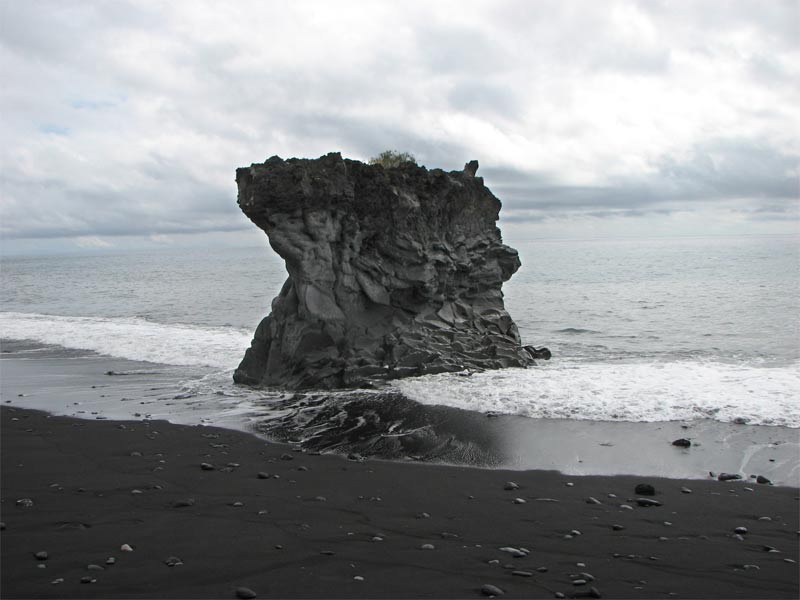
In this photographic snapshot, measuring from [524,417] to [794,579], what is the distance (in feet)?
23.6

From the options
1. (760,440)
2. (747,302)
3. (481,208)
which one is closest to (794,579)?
(760,440)

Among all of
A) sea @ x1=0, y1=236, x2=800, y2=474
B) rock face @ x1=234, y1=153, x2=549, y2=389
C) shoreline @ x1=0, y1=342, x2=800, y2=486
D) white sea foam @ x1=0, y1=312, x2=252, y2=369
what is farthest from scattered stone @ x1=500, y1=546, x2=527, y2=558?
white sea foam @ x1=0, y1=312, x2=252, y2=369

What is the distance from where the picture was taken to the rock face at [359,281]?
1645cm

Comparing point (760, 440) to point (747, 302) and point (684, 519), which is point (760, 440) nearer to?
point (684, 519)

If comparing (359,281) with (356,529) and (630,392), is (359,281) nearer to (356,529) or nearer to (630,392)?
(630,392)

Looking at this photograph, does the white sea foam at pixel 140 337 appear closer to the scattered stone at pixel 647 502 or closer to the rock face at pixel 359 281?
the rock face at pixel 359 281

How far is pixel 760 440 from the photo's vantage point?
11.4m

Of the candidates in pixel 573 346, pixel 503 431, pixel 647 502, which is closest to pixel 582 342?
pixel 573 346

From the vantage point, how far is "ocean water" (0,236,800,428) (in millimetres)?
13898

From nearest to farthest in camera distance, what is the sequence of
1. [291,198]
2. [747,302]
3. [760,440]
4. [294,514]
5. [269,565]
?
[269,565] < [294,514] < [760,440] < [291,198] < [747,302]

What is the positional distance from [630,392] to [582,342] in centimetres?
922

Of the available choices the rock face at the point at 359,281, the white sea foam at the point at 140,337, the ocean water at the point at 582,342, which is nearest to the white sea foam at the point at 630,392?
the ocean water at the point at 582,342

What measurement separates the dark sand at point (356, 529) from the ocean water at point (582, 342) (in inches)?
159

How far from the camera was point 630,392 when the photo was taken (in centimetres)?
1460
